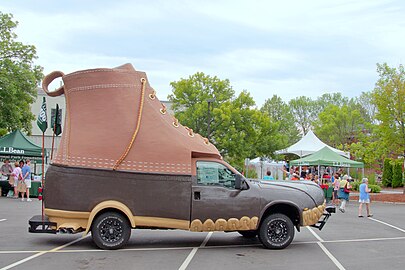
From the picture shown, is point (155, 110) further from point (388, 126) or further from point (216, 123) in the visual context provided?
point (216, 123)

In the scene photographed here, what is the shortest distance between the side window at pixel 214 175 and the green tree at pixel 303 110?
76633 millimetres

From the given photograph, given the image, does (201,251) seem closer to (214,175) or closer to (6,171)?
(214,175)

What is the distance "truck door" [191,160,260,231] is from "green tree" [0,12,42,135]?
811 inches

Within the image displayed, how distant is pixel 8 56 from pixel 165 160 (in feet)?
74.8

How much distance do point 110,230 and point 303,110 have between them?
79389mm

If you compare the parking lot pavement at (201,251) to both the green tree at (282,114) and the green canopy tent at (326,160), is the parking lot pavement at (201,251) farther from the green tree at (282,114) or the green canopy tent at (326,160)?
the green tree at (282,114)

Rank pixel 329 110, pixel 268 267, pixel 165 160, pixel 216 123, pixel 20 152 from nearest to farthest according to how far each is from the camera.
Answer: pixel 268 267, pixel 165 160, pixel 20 152, pixel 216 123, pixel 329 110

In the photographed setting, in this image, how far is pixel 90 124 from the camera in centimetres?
1021

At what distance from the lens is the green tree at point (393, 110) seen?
1139 inches

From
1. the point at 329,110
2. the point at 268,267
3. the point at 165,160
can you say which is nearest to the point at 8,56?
the point at 165,160

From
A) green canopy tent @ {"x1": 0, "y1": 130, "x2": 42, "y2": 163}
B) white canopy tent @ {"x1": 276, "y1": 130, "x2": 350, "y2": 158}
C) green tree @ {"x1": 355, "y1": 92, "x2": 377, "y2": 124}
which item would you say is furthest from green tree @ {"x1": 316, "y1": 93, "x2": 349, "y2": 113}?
green canopy tent @ {"x1": 0, "y1": 130, "x2": 42, "y2": 163}

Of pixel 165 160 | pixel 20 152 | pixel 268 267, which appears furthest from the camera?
pixel 20 152

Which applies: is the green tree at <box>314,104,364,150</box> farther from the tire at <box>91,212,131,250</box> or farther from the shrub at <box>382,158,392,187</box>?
the tire at <box>91,212,131,250</box>

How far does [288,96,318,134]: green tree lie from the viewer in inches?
3381
